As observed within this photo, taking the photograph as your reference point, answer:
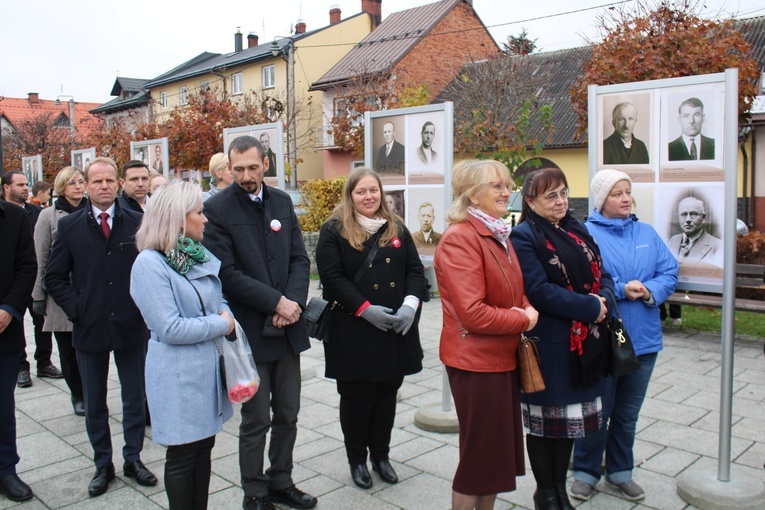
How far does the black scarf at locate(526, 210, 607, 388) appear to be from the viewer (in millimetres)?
3322

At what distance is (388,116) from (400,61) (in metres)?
26.5

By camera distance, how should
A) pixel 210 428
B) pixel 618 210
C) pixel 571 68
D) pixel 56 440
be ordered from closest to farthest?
pixel 210 428 → pixel 618 210 → pixel 56 440 → pixel 571 68

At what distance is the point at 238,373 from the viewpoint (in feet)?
10.4

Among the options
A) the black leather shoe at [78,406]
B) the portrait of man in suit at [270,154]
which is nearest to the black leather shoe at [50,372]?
the black leather shoe at [78,406]

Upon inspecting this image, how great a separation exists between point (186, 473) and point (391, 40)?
32.9 m

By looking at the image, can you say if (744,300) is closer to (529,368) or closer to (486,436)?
(529,368)

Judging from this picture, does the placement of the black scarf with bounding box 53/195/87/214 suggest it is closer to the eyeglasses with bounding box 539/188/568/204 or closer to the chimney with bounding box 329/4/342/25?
the eyeglasses with bounding box 539/188/568/204

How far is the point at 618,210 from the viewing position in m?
3.88

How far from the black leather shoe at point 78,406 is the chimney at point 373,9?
3669 cm

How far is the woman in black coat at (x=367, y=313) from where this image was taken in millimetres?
3943

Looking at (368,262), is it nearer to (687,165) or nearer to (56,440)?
(687,165)

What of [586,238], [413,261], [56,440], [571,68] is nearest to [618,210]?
[586,238]

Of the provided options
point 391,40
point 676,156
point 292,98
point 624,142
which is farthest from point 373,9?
point 676,156

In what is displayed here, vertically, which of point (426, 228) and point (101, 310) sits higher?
point (426, 228)
